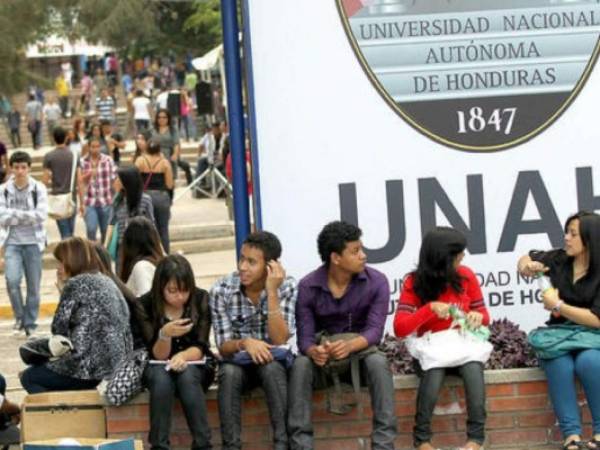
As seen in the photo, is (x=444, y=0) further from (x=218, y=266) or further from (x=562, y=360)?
(x=218, y=266)

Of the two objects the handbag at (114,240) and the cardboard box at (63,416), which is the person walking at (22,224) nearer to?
the handbag at (114,240)

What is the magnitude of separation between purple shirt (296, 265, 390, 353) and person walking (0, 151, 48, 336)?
21.1 feet

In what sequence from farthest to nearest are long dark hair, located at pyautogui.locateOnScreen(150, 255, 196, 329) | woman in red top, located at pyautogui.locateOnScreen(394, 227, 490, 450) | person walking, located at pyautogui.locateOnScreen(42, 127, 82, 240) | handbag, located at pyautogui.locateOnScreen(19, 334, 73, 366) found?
1. person walking, located at pyautogui.locateOnScreen(42, 127, 82, 240)
2. handbag, located at pyautogui.locateOnScreen(19, 334, 73, 366)
3. long dark hair, located at pyautogui.locateOnScreen(150, 255, 196, 329)
4. woman in red top, located at pyautogui.locateOnScreen(394, 227, 490, 450)

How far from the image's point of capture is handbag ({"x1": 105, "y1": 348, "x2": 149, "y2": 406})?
9406 mm

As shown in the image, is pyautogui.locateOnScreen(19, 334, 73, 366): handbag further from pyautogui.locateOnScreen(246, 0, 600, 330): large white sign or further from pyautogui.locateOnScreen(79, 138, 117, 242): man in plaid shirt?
pyautogui.locateOnScreen(79, 138, 117, 242): man in plaid shirt

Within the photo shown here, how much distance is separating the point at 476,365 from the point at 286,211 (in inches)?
65.2

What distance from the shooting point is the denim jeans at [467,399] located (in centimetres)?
930

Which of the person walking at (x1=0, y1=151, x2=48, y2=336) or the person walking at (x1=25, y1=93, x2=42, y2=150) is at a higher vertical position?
the person walking at (x1=25, y1=93, x2=42, y2=150)

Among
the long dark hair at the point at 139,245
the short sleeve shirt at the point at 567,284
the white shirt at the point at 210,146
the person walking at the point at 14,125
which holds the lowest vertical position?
the short sleeve shirt at the point at 567,284

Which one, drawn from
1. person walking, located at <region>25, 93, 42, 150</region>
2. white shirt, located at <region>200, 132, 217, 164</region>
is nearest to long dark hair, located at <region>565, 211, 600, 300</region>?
white shirt, located at <region>200, 132, 217, 164</region>

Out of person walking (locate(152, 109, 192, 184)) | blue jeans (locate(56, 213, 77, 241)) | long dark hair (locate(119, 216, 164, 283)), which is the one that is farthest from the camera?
person walking (locate(152, 109, 192, 184))

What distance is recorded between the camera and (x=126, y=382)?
30.9ft

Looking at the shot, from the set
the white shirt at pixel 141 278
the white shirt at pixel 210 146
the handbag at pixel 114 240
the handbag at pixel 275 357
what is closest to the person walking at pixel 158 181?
the handbag at pixel 114 240

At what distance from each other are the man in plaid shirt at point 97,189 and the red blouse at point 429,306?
11.1 m
